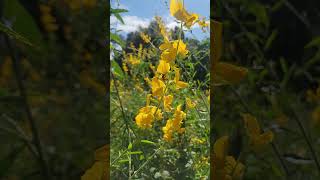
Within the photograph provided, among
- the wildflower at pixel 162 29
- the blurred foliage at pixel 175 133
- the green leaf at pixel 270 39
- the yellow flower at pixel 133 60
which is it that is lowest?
Result: the blurred foliage at pixel 175 133

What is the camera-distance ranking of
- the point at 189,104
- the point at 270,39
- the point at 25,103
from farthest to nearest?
the point at 189,104
the point at 270,39
the point at 25,103

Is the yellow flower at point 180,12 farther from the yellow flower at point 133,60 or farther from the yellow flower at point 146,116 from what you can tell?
the yellow flower at point 133,60

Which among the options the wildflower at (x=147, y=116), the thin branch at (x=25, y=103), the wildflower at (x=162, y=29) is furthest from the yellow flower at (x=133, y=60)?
the thin branch at (x=25, y=103)

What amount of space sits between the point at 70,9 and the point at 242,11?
347 mm

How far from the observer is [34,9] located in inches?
31.2

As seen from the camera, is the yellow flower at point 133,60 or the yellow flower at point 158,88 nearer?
the yellow flower at point 158,88

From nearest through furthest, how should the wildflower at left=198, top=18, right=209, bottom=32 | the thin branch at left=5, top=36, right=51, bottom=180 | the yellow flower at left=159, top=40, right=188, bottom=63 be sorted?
the thin branch at left=5, top=36, right=51, bottom=180 < the yellow flower at left=159, top=40, right=188, bottom=63 < the wildflower at left=198, top=18, right=209, bottom=32

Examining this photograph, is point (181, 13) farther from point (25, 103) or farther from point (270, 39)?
point (25, 103)

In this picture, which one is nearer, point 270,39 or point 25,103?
point 25,103

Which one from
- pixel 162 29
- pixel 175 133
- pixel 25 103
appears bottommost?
pixel 175 133

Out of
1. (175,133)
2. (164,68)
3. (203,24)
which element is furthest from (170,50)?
(175,133)

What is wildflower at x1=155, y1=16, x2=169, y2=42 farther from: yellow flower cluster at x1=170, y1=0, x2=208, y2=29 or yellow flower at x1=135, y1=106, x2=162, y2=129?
yellow flower at x1=135, y1=106, x2=162, y2=129

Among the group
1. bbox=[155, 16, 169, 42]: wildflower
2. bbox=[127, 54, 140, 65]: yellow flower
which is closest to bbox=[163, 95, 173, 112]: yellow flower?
bbox=[155, 16, 169, 42]: wildflower

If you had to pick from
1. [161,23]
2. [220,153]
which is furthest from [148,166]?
[220,153]
